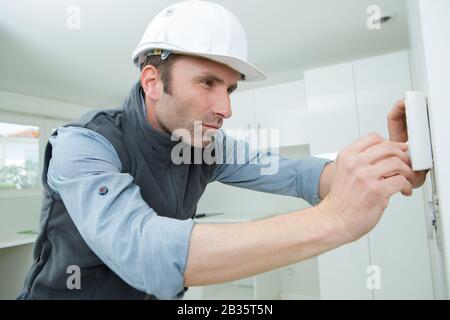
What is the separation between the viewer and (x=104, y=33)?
210 cm

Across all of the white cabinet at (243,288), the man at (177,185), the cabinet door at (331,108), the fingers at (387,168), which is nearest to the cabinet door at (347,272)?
the white cabinet at (243,288)

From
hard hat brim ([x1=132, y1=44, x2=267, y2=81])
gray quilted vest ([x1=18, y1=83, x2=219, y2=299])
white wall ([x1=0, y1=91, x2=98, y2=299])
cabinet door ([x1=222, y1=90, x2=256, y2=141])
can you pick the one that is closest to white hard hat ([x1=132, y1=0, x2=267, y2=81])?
hard hat brim ([x1=132, y1=44, x2=267, y2=81])

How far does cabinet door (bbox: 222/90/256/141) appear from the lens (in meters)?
2.93

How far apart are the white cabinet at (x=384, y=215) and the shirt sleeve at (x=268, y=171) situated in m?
1.50

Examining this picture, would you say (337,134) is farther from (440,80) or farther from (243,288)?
(440,80)

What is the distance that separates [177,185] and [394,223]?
1.81 meters

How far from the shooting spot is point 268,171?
0.97m

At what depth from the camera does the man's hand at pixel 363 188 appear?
0.45m

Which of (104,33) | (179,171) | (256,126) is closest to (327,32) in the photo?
(256,126)

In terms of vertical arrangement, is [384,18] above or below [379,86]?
above

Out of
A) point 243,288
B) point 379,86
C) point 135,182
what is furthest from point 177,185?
point 243,288

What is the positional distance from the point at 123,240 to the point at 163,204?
396mm

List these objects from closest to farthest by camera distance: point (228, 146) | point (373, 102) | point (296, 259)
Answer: point (296, 259), point (228, 146), point (373, 102)

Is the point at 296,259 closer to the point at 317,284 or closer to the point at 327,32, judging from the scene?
the point at 327,32
